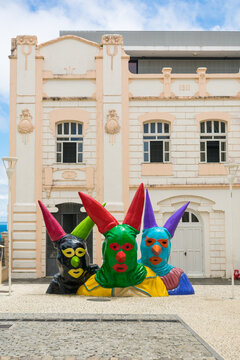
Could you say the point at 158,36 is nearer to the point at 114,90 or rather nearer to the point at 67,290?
the point at 114,90

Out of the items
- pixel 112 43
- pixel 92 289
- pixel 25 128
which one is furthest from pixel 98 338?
pixel 112 43

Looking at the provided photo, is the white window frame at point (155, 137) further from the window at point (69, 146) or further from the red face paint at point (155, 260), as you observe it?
the red face paint at point (155, 260)

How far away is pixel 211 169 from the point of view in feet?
57.6

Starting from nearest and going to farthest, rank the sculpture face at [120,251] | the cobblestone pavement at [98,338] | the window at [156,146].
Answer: the cobblestone pavement at [98,338] → the sculpture face at [120,251] → the window at [156,146]

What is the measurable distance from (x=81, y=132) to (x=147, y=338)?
1173cm

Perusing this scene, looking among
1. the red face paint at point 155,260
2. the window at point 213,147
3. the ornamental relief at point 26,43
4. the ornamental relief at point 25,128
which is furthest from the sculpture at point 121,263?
the ornamental relief at point 26,43

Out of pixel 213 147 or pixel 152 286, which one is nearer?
pixel 152 286

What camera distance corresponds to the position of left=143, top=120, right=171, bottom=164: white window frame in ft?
58.3

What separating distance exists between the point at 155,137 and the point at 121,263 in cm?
732

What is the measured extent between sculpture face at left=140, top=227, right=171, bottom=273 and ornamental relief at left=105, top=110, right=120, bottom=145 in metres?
5.83

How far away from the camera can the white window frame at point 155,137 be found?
17781 millimetres

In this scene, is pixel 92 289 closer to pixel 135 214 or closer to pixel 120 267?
pixel 120 267

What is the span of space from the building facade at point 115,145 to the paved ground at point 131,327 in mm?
4846

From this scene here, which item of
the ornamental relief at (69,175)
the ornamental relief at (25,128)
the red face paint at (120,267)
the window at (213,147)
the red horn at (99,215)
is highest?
the ornamental relief at (25,128)
